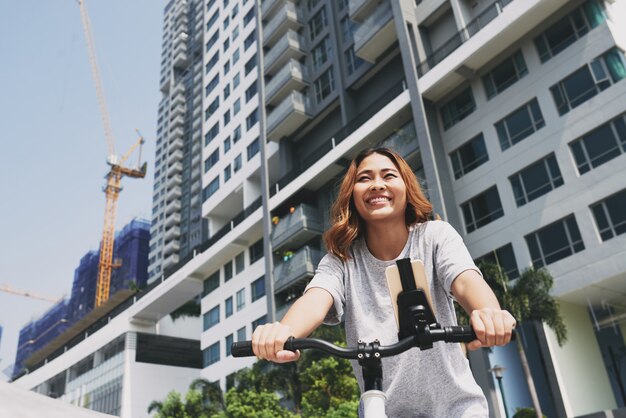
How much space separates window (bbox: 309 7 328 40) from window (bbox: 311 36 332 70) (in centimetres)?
139

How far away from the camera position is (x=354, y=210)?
2.88m

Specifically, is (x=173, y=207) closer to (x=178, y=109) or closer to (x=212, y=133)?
(x=178, y=109)

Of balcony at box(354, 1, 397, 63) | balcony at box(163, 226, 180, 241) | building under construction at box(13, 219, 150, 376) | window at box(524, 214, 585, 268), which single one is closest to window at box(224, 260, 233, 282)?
balcony at box(354, 1, 397, 63)

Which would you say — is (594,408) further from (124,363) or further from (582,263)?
(124,363)

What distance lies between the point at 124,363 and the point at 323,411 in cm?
3930

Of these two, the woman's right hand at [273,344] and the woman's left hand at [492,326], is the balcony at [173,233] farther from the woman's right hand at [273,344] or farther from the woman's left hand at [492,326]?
the woman's left hand at [492,326]

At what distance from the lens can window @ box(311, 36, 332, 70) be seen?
46.1 metres

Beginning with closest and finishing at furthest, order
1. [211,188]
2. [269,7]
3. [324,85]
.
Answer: [324,85] < [269,7] < [211,188]

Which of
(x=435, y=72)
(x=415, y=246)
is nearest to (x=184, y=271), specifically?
(x=435, y=72)

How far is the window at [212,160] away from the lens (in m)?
57.5

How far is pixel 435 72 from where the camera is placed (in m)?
33.1

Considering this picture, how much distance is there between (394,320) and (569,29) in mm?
29786

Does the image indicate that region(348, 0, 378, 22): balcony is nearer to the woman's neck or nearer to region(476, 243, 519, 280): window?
region(476, 243, 519, 280): window

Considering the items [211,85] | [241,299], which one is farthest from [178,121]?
[241,299]
